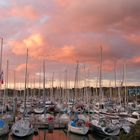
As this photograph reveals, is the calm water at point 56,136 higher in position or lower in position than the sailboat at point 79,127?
lower

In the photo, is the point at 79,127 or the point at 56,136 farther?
the point at 56,136

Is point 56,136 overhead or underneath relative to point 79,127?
underneath

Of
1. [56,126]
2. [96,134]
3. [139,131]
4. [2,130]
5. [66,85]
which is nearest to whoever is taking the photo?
Result: [139,131]

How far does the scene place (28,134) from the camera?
131ft

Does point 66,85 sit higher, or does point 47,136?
point 66,85

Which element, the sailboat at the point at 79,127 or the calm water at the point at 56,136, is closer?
the calm water at the point at 56,136

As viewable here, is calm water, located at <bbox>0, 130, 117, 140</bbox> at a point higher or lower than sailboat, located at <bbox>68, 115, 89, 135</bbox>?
lower

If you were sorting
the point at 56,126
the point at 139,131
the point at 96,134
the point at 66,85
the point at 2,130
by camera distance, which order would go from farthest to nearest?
the point at 66,85 < the point at 56,126 < the point at 96,134 < the point at 2,130 < the point at 139,131

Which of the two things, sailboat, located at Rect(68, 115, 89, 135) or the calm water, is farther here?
sailboat, located at Rect(68, 115, 89, 135)

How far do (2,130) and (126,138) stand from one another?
2680cm

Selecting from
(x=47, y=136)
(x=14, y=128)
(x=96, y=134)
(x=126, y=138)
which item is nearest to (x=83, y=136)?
(x=96, y=134)

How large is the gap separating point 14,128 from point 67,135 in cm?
797

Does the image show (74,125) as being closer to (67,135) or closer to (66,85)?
(67,135)

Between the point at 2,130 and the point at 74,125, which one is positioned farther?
the point at 74,125
